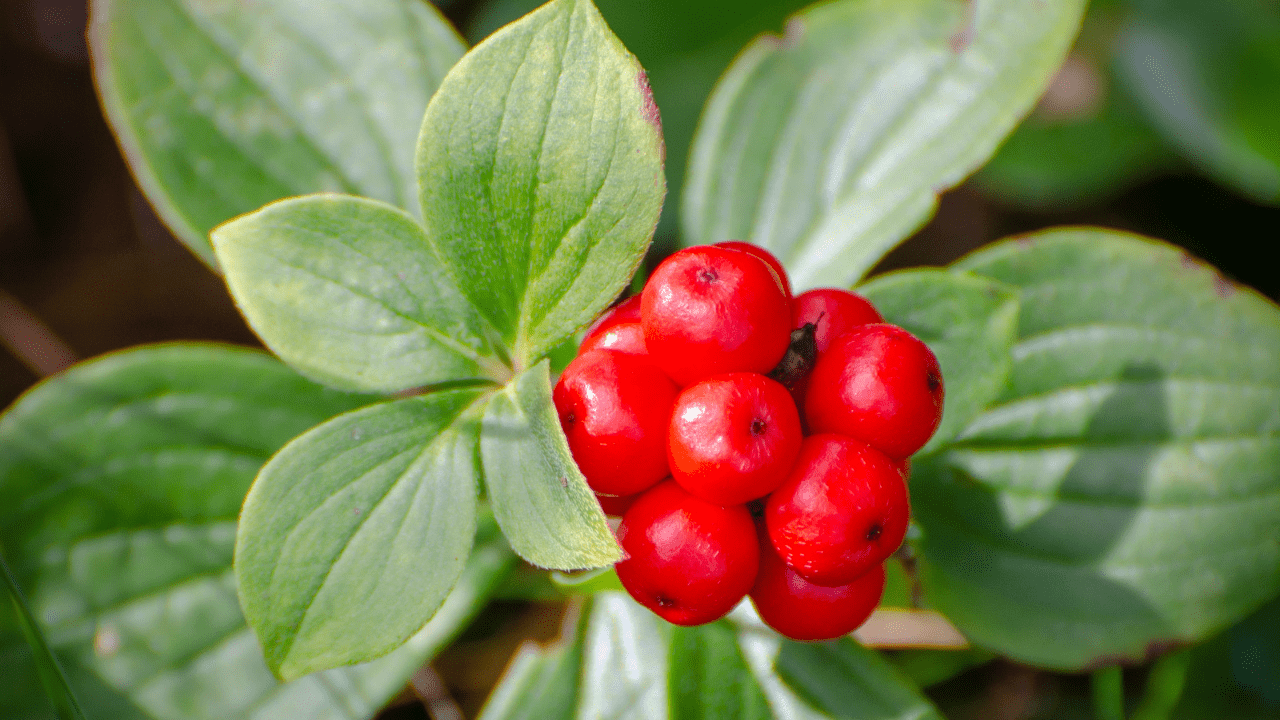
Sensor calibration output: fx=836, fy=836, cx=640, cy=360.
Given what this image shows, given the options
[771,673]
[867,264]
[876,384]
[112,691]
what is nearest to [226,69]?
[112,691]

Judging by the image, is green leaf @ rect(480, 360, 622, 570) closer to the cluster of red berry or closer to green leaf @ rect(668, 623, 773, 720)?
the cluster of red berry

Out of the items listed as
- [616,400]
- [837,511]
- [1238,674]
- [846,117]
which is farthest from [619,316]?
[1238,674]

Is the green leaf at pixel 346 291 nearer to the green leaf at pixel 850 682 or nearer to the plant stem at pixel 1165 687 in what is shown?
the green leaf at pixel 850 682

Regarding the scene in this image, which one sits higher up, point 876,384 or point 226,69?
point 226,69

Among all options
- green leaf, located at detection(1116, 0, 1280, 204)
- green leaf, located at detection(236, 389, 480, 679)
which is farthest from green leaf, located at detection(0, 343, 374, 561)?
green leaf, located at detection(1116, 0, 1280, 204)

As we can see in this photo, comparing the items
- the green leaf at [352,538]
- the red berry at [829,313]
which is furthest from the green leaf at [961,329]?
the green leaf at [352,538]

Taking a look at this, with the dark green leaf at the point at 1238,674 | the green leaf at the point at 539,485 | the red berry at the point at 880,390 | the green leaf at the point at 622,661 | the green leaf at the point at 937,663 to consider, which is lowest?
the dark green leaf at the point at 1238,674

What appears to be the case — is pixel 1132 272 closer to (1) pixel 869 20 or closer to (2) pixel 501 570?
(1) pixel 869 20
